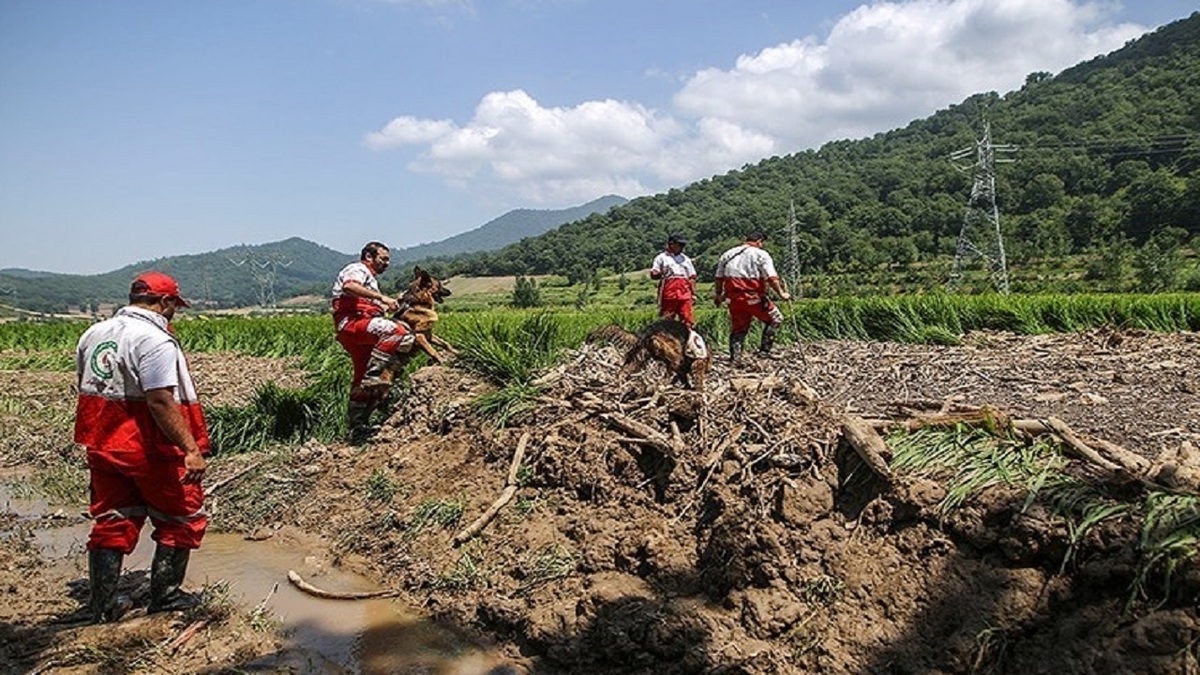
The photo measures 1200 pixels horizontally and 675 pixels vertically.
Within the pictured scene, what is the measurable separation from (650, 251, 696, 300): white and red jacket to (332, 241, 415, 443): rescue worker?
318 cm

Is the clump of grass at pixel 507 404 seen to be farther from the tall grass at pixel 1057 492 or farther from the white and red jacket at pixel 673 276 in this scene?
the white and red jacket at pixel 673 276

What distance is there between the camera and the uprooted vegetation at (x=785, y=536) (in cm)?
271

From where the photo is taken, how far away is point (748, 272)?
315 inches

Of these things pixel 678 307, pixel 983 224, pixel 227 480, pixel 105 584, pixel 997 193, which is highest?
pixel 997 193

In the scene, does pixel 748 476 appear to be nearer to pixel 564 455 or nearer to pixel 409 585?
pixel 564 455

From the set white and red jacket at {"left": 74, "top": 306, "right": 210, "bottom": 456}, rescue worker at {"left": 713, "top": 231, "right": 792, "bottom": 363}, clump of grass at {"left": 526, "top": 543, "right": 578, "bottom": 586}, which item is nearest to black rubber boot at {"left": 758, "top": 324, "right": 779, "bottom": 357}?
rescue worker at {"left": 713, "top": 231, "right": 792, "bottom": 363}

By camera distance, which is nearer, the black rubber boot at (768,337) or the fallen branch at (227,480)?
the fallen branch at (227,480)

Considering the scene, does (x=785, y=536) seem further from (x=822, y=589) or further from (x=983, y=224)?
(x=983, y=224)

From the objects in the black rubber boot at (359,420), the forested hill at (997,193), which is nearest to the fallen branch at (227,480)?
the black rubber boot at (359,420)

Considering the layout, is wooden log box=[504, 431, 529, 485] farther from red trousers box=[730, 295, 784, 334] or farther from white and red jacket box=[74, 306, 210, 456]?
red trousers box=[730, 295, 784, 334]

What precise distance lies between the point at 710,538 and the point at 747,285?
15.4 feet

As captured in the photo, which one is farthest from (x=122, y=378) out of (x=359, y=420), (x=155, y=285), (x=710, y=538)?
(x=359, y=420)

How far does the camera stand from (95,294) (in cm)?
14025

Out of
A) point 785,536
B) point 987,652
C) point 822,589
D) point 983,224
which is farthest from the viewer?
point 983,224
